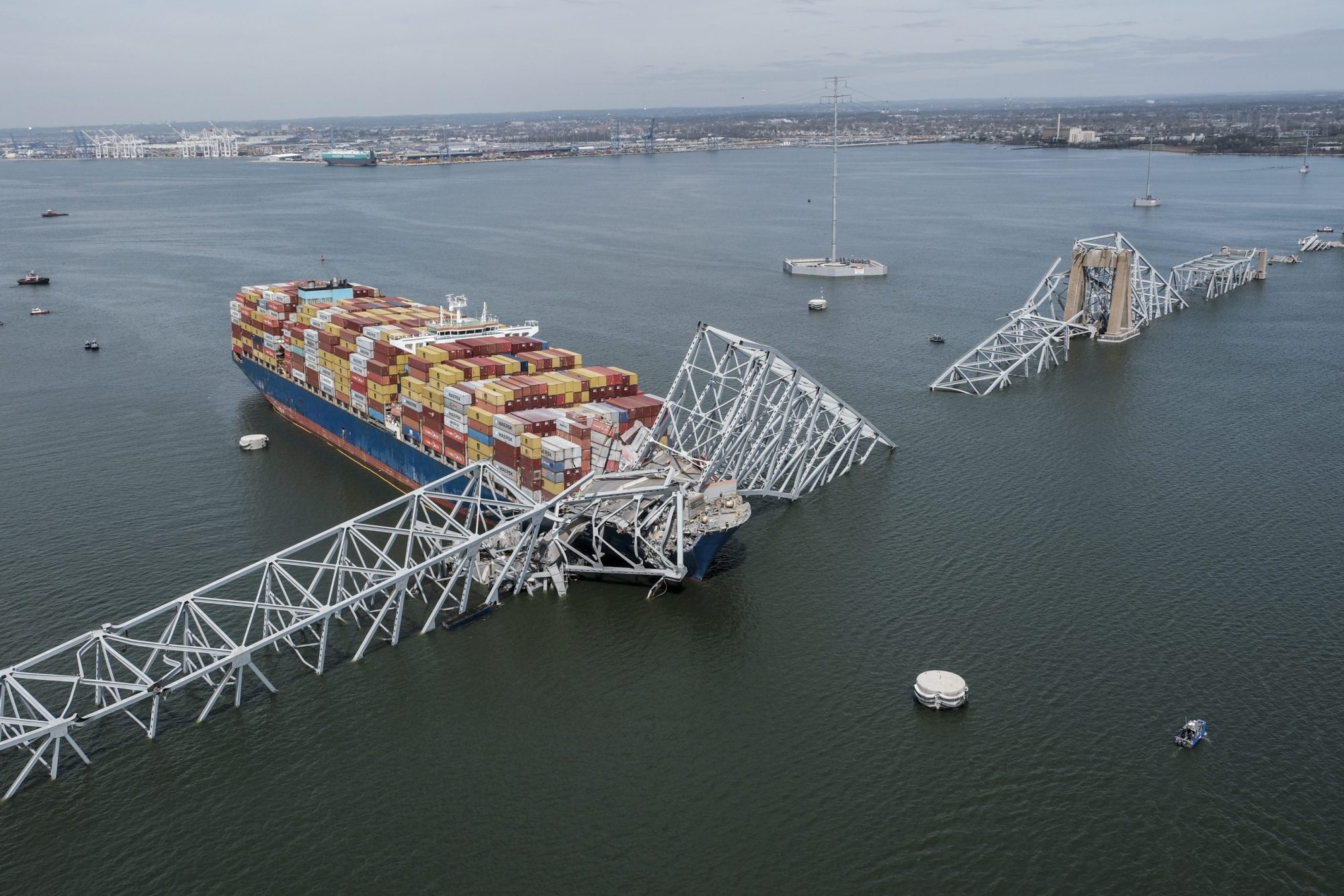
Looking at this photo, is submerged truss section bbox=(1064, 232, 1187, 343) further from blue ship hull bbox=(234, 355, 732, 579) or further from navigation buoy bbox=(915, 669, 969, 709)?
navigation buoy bbox=(915, 669, 969, 709)

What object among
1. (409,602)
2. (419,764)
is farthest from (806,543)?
(419,764)

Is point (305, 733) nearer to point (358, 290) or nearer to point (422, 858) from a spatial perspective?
point (422, 858)

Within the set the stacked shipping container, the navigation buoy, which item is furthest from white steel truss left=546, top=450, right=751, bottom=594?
the navigation buoy

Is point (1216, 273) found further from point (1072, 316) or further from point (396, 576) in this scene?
point (396, 576)

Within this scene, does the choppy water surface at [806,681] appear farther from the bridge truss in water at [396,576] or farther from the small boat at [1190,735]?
the bridge truss in water at [396,576]

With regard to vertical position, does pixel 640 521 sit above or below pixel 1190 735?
above

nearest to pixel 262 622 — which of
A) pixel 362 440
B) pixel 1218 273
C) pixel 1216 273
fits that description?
pixel 362 440
